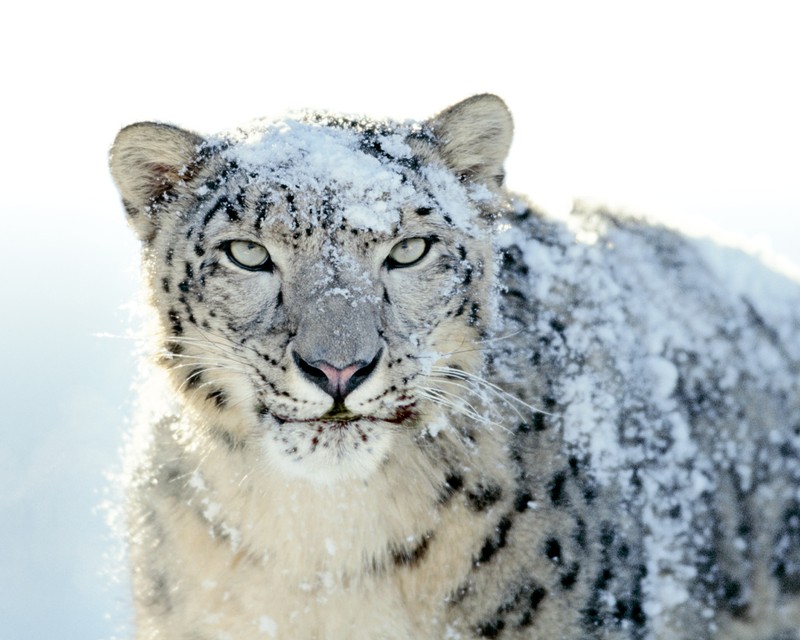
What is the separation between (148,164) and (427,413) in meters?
1.12

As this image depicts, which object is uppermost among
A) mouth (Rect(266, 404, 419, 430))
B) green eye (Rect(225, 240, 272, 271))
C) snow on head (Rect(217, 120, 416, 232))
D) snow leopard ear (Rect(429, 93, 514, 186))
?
snow leopard ear (Rect(429, 93, 514, 186))

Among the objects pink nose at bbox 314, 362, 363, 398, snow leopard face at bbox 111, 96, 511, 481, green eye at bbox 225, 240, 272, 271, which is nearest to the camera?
pink nose at bbox 314, 362, 363, 398

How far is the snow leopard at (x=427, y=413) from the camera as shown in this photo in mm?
2705

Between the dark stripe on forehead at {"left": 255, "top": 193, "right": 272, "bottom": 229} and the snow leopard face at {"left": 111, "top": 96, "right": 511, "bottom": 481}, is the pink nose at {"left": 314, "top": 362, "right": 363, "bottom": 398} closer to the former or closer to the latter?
the snow leopard face at {"left": 111, "top": 96, "right": 511, "bottom": 481}

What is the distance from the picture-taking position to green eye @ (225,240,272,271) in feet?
9.04

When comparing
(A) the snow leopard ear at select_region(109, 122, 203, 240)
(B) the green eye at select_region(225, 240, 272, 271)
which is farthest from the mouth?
(A) the snow leopard ear at select_region(109, 122, 203, 240)

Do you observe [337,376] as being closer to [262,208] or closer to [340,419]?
[340,419]

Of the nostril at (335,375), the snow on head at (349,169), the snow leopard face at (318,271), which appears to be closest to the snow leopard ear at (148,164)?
the snow leopard face at (318,271)

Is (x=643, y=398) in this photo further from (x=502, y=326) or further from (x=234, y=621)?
(x=234, y=621)

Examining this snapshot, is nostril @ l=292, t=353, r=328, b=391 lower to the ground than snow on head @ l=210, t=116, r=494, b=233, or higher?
lower

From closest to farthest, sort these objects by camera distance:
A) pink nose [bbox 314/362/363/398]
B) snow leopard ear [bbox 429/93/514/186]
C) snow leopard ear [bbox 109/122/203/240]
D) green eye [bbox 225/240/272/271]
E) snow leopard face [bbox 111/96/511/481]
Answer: pink nose [bbox 314/362/363/398] < snow leopard face [bbox 111/96/511/481] < green eye [bbox 225/240/272/271] < snow leopard ear [bbox 109/122/203/240] < snow leopard ear [bbox 429/93/514/186]

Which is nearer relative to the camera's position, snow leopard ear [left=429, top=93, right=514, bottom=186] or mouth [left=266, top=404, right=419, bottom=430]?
mouth [left=266, top=404, right=419, bottom=430]

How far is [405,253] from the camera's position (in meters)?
2.81

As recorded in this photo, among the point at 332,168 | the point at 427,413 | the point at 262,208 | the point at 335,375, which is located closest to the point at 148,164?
the point at 262,208
